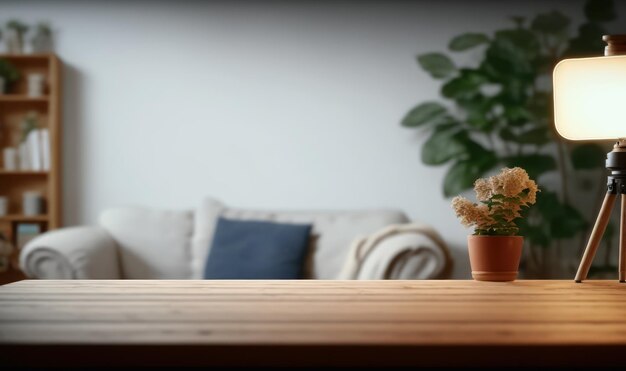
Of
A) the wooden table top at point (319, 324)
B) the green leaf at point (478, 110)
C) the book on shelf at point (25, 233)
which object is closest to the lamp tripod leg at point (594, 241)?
the wooden table top at point (319, 324)

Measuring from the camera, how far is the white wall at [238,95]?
4.50 m

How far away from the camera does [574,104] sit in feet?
5.77

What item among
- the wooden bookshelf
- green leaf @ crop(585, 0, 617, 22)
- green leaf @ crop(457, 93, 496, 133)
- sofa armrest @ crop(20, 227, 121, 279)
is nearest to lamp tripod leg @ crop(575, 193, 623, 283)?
sofa armrest @ crop(20, 227, 121, 279)

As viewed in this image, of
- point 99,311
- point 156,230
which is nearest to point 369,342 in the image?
point 99,311

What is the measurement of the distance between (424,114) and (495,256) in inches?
106

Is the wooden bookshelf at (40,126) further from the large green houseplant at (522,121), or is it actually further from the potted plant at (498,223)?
the potted plant at (498,223)

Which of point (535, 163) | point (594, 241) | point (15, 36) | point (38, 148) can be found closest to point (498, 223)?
point (594, 241)

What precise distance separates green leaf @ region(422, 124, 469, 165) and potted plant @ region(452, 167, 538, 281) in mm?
2511

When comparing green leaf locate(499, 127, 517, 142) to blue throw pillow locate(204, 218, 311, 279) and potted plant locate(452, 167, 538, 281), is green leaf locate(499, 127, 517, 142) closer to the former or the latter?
blue throw pillow locate(204, 218, 311, 279)

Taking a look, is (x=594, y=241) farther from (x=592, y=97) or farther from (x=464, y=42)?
(x=464, y=42)

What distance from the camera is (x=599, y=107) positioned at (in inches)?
67.9

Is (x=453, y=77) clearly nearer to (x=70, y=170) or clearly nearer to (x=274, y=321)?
(x=70, y=170)

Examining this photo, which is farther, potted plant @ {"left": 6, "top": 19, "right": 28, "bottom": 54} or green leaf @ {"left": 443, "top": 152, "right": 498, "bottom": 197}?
potted plant @ {"left": 6, "top": 19, "right": 28, "bottom": 54}

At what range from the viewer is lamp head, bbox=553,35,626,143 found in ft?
5.59
